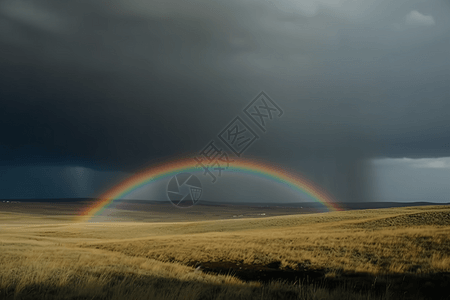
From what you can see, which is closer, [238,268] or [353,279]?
Answer: [353,279]

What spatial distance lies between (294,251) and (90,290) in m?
16.6

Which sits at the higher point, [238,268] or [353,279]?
[353,279]

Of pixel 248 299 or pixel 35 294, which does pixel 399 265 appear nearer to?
pixel 248 299

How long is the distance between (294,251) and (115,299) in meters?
17.1

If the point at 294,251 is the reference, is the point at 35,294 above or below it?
above

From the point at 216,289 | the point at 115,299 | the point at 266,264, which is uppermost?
the point at 115,299

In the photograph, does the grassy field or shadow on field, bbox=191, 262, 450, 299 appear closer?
the grassy field

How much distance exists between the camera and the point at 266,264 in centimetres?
1859

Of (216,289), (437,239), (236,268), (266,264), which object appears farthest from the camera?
(437,239)

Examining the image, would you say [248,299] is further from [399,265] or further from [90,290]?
[399,265]

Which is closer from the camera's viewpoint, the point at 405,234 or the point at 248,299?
the point at 248,299

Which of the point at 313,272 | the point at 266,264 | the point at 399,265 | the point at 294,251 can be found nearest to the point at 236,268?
the point at 266,264

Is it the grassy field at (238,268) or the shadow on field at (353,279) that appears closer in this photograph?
the grassy field at (238,268)

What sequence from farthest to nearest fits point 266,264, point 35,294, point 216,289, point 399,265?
point 266,264 → point 399,265 → point 216,289 → point 35,294
